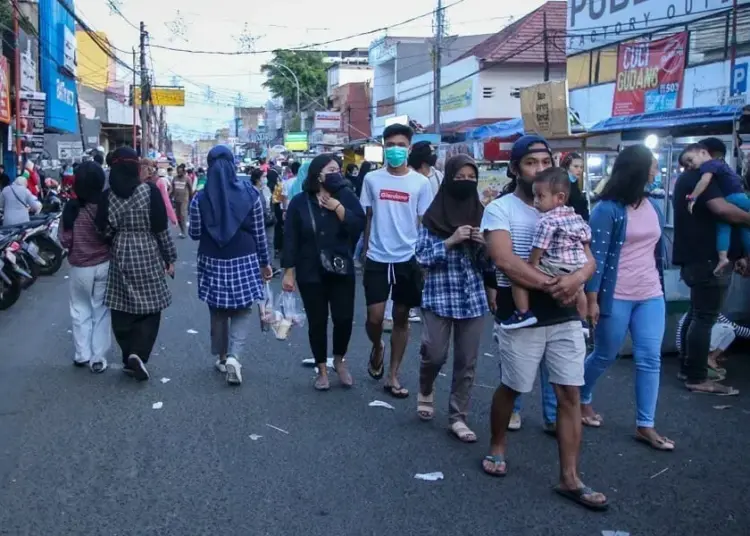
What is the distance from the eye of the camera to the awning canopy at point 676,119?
1123 centimetres

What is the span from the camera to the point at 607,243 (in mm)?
5250

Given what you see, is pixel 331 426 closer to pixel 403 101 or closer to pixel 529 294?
pixel 529 294

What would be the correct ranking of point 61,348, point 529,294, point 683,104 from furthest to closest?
point 683,104 < point 61,348 < point 529,294

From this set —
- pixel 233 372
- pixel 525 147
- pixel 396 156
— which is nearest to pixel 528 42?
pixel 396 156

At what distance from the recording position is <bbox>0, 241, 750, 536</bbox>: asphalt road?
4336 mm

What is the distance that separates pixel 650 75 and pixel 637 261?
54.6 ft

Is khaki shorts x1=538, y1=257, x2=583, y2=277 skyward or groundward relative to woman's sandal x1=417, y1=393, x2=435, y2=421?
skyward

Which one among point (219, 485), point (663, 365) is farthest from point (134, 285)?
point (663, 365)

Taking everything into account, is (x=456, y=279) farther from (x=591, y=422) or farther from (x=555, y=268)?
(x=591, y=422)

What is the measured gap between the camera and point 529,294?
457 cm

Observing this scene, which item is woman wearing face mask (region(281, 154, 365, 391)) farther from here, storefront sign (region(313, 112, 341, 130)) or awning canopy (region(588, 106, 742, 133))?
storefront sign (region(313, 112, 341, 130))

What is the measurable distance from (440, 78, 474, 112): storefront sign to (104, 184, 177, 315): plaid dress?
28723mm

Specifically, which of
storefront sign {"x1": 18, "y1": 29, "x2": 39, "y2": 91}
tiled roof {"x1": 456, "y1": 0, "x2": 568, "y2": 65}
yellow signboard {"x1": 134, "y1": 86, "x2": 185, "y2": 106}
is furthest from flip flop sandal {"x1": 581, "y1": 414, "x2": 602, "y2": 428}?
yellow signboard {"x1": 134, "y1": 86, "x2": 185, "y2": 106}

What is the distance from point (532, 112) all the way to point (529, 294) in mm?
12028
